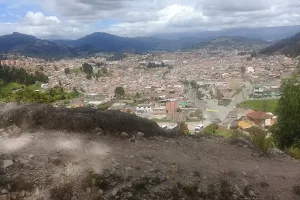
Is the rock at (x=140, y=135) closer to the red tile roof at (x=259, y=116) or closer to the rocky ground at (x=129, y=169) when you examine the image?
the rocky ground at (x=129, y=169)

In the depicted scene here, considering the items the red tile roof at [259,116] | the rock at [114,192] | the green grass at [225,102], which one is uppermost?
the rock at [114,192]

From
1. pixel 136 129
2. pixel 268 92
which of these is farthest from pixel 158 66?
pixel 136 129

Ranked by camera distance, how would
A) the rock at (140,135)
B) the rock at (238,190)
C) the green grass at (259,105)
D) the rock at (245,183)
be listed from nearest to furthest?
the rock at (238,190), the rock at (245,183), the rock at (140,135), the green grass at (259,105)

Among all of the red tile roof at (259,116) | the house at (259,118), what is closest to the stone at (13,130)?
the house at (259,118)

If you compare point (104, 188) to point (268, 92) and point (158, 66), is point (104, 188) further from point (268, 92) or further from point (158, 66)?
point (158, 66)

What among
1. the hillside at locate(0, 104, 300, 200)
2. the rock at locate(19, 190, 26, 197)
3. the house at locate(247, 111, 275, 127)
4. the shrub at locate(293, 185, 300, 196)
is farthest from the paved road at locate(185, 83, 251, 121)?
the rock at locate(19, 190, 26, 197)

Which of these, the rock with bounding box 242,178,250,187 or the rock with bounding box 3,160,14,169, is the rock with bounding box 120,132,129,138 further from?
the rock with bounding box 242,178,250,187

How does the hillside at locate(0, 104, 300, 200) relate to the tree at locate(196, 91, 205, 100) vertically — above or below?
above
